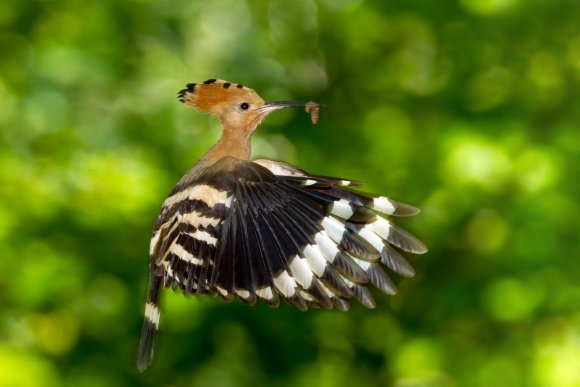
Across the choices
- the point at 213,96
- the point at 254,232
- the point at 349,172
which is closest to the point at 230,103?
the point at 213,96

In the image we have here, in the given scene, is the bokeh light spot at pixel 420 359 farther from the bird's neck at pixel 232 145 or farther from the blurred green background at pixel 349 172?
the bird's neck at pixel 232 145

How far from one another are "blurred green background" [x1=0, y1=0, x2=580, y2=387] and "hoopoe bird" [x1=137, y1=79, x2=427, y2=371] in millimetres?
1324

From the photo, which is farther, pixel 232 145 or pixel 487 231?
pixel 487 231

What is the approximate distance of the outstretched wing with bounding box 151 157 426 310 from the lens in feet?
3.51

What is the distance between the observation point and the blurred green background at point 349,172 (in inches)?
103

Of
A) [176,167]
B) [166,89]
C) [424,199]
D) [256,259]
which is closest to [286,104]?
[256,259]

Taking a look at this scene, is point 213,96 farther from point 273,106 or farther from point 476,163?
point 476,163

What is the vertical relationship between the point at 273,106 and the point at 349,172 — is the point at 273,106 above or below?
below

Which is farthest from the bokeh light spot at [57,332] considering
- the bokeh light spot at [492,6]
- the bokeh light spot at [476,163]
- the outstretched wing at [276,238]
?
the outstretched wing at [276,238]

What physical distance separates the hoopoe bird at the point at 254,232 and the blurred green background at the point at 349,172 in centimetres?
132

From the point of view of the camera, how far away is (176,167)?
2.55 meters

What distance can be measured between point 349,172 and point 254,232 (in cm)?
139

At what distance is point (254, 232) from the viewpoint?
3.71ft

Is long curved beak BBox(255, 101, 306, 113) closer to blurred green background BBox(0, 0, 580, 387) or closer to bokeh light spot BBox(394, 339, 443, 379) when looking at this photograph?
blurred green background BBox(0, 0, 580, 387)
